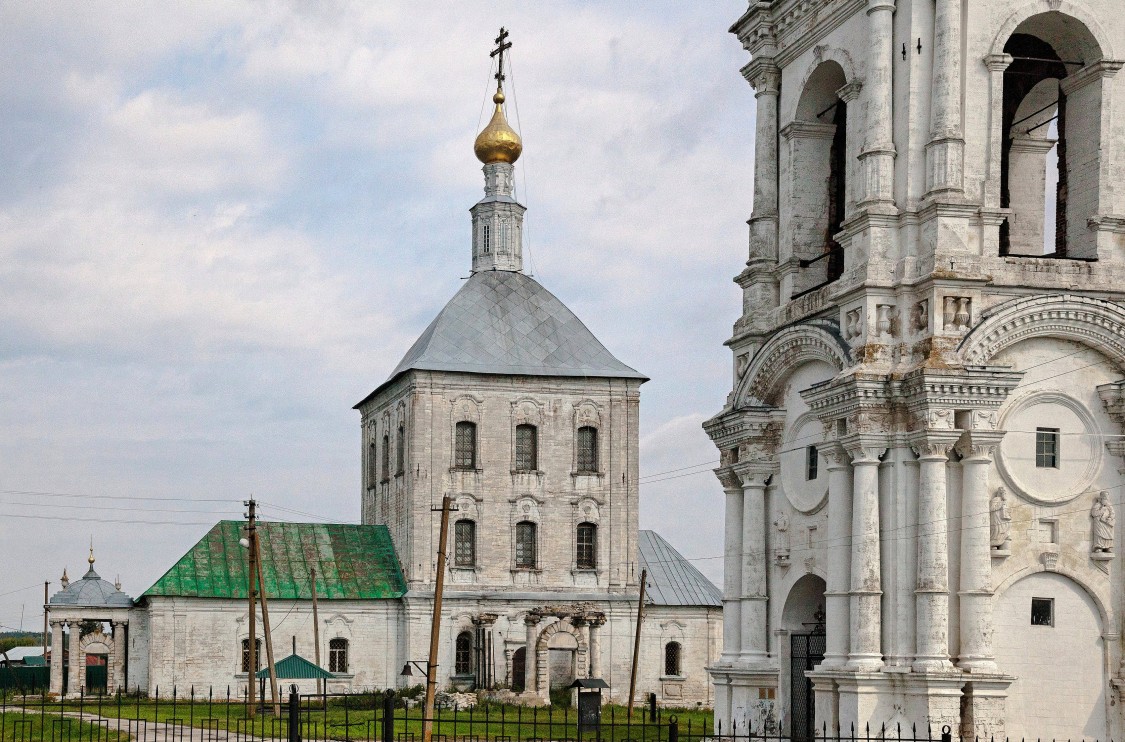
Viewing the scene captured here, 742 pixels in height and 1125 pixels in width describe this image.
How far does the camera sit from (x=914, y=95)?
21.7 meters

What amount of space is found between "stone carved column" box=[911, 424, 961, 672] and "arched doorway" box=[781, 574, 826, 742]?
2.73 m

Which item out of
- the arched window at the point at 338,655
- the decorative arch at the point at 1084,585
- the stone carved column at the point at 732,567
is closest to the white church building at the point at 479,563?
the arched window at the point at 338,655

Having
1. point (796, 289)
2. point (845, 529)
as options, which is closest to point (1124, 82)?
point (796, 289)

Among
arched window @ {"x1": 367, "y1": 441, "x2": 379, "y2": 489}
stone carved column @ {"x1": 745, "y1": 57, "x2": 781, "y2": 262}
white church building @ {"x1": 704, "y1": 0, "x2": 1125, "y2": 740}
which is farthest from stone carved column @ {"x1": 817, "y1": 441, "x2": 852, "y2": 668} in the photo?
arched window @ {"x1": 367, "y1": 441, "x2": 379, "y2": 489}

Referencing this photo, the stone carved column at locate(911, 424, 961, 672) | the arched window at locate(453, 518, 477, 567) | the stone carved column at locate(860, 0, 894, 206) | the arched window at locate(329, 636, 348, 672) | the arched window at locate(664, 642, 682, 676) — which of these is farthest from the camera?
the arched window at locate(664, 642, 682, 676)

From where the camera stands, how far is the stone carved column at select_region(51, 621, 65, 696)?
47.8 meters

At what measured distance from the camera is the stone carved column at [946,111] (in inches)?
838

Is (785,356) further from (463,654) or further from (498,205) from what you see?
(498,205)

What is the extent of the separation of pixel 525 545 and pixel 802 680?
26.4 m

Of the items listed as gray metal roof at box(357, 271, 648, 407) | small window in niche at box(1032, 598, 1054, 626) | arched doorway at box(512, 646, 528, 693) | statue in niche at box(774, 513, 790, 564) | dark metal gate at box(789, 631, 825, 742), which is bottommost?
arched doorway at box(512, 646, 528, 693)

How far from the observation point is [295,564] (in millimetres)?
49625

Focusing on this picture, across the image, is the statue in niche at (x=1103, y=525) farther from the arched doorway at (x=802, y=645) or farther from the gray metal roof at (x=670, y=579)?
the gray metal roof at (x=670, y=579)

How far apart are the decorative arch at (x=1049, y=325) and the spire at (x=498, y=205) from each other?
32445 mm

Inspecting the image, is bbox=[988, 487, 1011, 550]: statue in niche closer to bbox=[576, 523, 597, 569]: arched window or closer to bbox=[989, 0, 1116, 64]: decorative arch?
bbox=[989, 0, 1116, 64]: decorative arch
